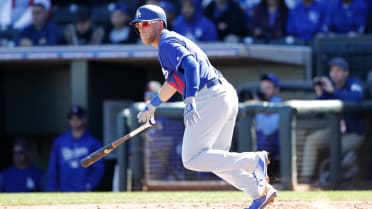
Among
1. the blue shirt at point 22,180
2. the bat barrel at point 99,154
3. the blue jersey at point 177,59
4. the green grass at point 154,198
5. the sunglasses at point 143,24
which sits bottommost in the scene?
the blue shirt at point 22,180

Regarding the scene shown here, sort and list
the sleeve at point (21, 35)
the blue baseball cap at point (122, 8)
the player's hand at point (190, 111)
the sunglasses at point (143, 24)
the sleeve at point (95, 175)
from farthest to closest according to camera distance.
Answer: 1. the sleeve at point (21, 35)
2. the blue baseball cap at point (122, 8)
3. the sleeve at point (95, 175)
4. the sunglasses at point (143, 24)
5. the player's hand at point (190, 111)

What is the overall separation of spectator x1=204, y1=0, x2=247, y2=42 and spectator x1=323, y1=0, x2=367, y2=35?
1.11 metres

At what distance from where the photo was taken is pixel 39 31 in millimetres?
12477

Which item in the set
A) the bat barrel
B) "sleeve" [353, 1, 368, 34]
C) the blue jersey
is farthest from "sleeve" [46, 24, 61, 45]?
the blue jersey

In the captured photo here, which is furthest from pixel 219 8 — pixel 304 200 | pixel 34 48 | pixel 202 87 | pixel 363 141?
pixel 202 87

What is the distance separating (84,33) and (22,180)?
2.19 metres

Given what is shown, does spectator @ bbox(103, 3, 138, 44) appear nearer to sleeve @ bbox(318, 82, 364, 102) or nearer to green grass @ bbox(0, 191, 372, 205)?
sleeve @ bbox(318, 82, 364, 102)

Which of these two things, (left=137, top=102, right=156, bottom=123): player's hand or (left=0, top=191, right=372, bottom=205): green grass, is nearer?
(left=137, top=102, right=156, bottom=123): player's hand

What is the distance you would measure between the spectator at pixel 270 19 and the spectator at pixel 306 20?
0.33 ft

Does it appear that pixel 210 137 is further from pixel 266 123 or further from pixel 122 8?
pixel 122 8

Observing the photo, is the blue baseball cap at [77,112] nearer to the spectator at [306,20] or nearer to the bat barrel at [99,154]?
the spectator at [306,20]

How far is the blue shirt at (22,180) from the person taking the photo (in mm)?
11477

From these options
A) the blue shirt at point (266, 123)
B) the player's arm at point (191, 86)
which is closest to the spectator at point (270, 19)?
the blue shirt at point (266, 123)

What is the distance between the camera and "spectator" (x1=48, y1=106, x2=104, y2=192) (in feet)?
34.8
